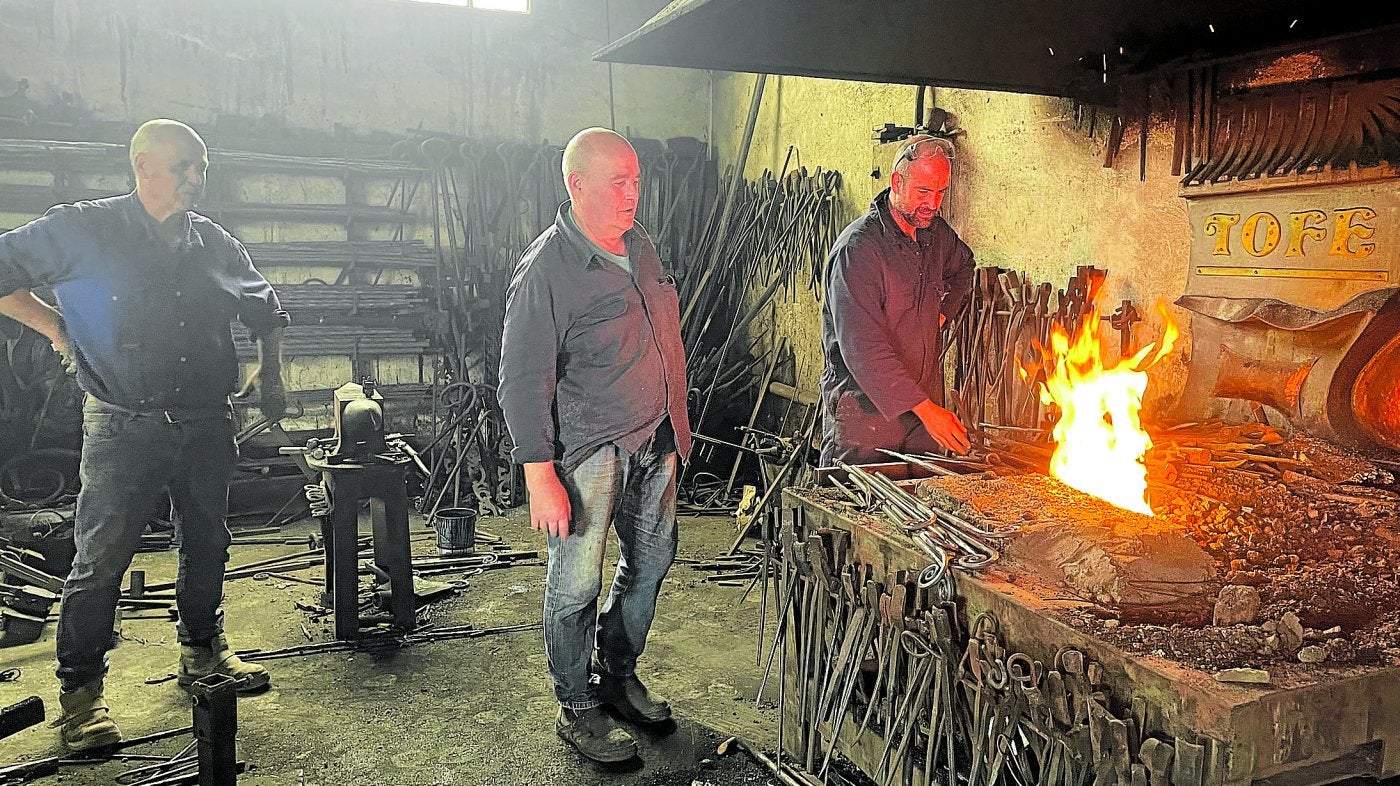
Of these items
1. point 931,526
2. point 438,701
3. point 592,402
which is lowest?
point 438,701

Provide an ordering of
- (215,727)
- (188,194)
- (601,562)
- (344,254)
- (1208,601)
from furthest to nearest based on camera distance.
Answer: (344,254) → (188,194) → (601,562) → (215,727) → (1208,601)

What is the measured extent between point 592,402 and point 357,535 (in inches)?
68.6

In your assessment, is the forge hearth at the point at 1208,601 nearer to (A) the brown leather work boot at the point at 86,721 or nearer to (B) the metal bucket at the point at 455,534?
(A) the brown leather work boot at the point at 86,721

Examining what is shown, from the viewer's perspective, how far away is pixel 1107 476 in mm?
2721

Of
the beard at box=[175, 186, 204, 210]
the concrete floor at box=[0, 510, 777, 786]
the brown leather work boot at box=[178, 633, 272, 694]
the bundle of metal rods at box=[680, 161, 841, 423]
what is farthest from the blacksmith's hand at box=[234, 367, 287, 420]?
the bundle of metal rods at box=[680, 161, 841, 423]

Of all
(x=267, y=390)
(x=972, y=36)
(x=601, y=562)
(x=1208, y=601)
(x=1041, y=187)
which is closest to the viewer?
(x=1208, y=601)

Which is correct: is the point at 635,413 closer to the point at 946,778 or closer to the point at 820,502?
the point at 820,502

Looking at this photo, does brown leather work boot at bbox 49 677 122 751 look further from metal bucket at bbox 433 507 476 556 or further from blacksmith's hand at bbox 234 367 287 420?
metal bucket at bbox 433 507 476 556

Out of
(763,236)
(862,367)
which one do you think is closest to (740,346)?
(763,236)

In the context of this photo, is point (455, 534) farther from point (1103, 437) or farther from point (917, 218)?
point (1103, 437)

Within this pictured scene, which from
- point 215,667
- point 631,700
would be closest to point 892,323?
point 631,700

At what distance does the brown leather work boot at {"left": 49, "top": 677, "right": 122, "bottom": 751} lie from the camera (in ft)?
10.1

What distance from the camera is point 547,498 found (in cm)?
286

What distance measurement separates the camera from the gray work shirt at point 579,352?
2836 mm
